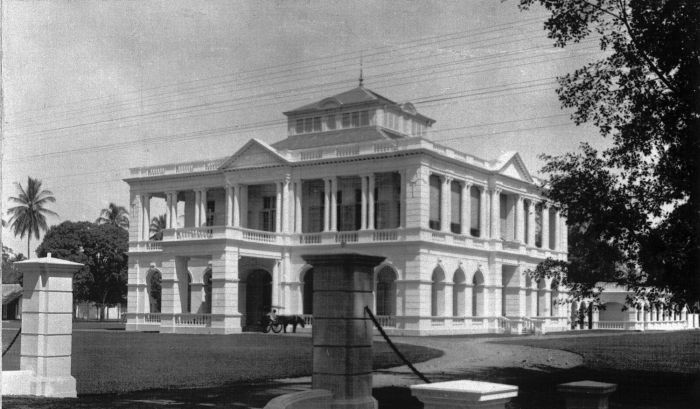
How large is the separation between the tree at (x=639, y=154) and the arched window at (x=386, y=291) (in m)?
28.1

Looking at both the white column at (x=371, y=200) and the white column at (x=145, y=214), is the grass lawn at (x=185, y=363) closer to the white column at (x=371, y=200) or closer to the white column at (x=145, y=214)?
the white column at (x=371, y=200)

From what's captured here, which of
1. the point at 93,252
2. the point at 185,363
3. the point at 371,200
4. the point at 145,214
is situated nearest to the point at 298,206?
the point at 371,200

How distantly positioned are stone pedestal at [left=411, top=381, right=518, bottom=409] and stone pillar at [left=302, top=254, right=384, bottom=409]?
9.09ft

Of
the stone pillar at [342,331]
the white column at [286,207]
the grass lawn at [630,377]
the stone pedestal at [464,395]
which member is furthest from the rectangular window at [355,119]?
the stone pedestal at [464,395]

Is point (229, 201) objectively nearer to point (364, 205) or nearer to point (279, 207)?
point (279, 207)

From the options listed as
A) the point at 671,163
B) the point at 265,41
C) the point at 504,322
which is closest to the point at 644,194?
the point at 671,163

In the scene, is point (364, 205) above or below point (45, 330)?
above

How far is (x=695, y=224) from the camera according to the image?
16.7 meters

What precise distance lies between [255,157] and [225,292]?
9656 mm

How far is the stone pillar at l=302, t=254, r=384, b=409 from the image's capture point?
32.2 feet

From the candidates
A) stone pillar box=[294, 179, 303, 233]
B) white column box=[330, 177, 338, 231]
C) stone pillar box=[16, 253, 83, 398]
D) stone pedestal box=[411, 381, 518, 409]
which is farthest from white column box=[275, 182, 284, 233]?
stone pedestal box=[411, 381, 518, 409]

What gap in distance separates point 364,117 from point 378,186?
5145 mm

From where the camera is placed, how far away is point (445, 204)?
47.6m

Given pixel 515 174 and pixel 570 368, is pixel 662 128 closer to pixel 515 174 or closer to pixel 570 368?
pixel 570 368
